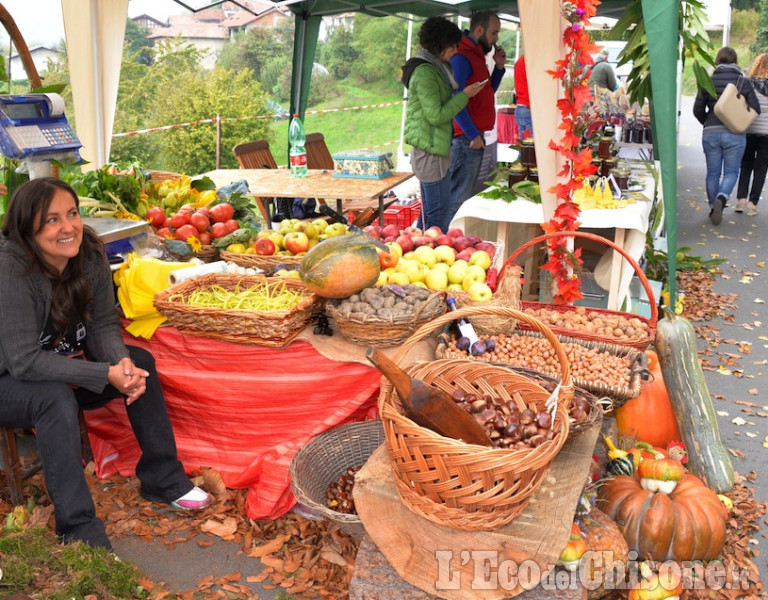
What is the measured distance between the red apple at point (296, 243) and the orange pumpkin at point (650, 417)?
197 centimetres

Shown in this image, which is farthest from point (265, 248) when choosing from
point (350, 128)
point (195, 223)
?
point (350, 128)

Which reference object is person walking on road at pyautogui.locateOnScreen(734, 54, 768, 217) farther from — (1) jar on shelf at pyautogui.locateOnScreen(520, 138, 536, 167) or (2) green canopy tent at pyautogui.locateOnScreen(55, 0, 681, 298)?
(1) jar on shelf at pyautogui.locateOnScreen(520, 138, 536, 167)

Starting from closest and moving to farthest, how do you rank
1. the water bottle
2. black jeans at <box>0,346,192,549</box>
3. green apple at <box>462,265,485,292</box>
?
1. black jeans at <box>0,346,192,549</box>
2. green apple at <box>462,265,485,292</box>
3. the water bottle

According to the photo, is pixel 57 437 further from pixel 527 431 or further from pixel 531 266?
pixel 531 266

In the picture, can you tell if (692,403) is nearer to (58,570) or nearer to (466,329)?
(466,329)

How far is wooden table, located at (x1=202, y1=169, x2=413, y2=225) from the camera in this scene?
5.66 metres

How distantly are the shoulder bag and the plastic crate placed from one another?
12.9 feet

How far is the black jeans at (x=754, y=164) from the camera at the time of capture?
29.9 feet

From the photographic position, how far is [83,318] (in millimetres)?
3232

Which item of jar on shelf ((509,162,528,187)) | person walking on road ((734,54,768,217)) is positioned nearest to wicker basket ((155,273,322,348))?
jar on shelf ((509,162,528,187))

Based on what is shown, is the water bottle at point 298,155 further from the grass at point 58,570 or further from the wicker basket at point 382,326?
the grass at point 58,570

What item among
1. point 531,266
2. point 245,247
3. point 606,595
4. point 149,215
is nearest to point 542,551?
point 606,595

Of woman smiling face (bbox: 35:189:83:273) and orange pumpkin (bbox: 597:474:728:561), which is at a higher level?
woman smiling face (bbox: 35:189:83:273)

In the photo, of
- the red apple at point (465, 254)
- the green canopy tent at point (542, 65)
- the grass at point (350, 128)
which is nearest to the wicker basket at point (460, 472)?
the red apple at point (465, 254)
